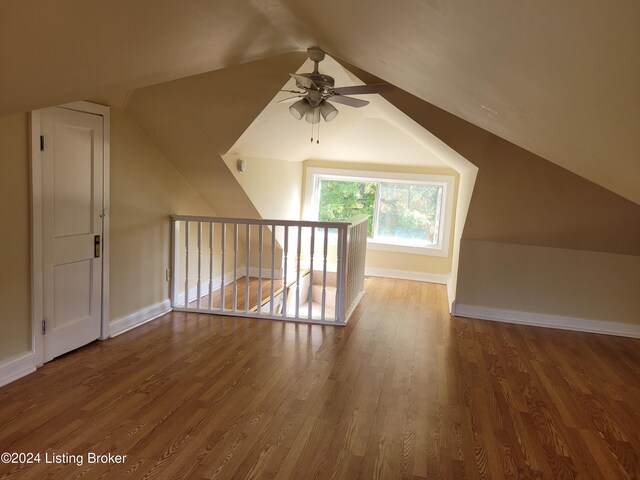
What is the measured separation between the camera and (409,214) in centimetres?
728

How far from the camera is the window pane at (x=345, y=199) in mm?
7441

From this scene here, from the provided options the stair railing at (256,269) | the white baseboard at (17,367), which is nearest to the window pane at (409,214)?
the stair railing at (256,269)

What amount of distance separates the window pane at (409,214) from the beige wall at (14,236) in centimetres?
528

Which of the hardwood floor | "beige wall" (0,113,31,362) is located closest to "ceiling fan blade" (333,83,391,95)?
the hardwood floor

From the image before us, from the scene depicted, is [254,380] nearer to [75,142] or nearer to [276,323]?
[276,323]

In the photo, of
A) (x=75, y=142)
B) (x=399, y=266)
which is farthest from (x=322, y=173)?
(x=75, y=142)

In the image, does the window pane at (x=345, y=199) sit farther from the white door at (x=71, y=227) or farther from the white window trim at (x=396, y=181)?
the white door at (x=71, y=227)

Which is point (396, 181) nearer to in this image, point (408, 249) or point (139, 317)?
point (408, 249)

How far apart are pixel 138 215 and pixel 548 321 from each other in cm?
427

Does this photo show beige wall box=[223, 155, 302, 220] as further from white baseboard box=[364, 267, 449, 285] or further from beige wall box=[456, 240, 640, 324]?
beige wall box=[456, 240, 640, 324]

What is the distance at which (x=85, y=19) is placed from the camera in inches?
69.1

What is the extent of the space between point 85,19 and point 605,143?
2113 mm

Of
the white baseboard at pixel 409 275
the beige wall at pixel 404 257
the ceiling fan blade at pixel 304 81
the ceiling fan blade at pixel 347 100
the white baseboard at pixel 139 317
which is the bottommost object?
the white baseboard at pixel 139 317

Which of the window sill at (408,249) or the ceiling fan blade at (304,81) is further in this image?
the window sill at (408,249)
